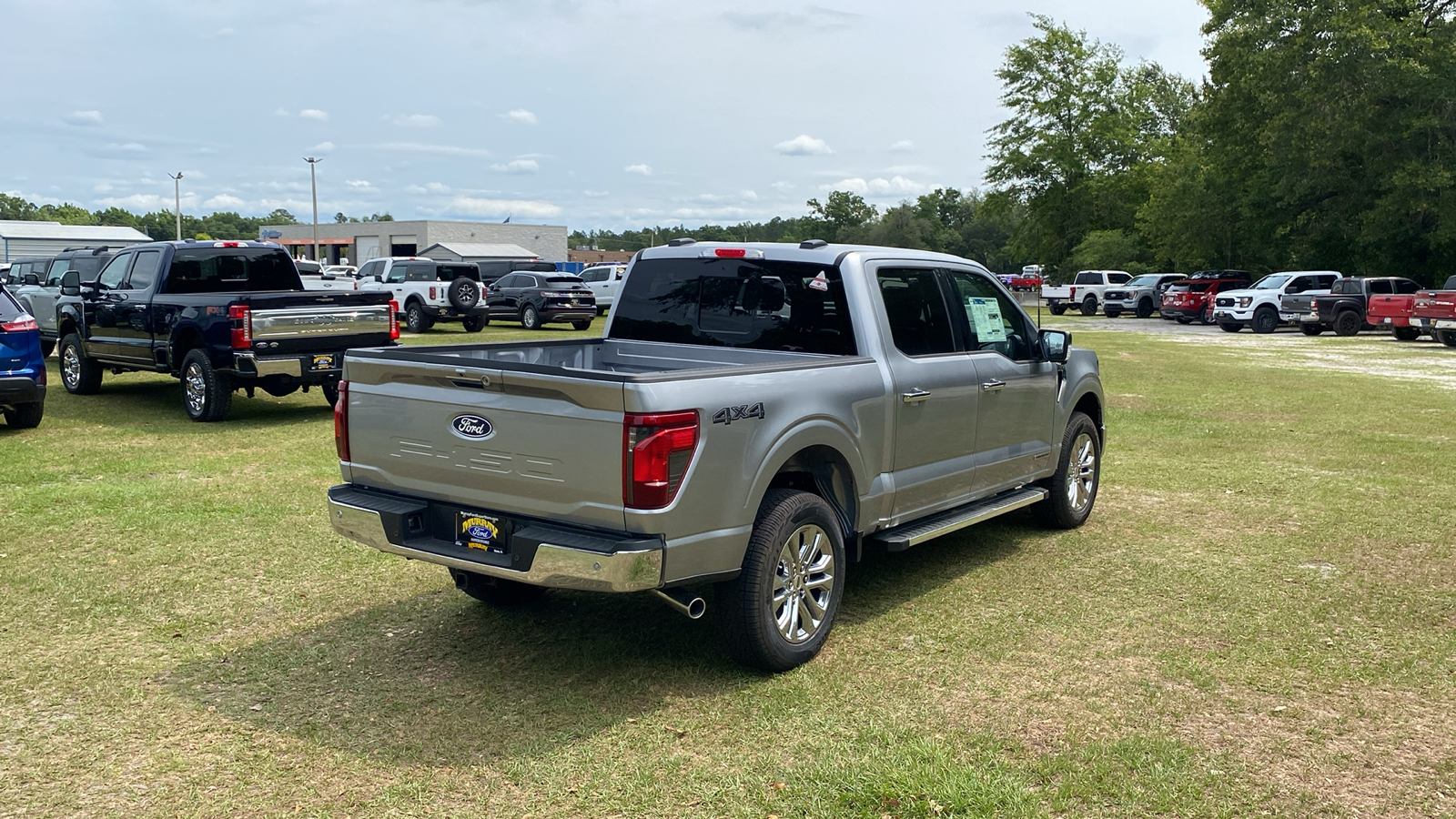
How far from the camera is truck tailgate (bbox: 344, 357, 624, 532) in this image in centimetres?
456

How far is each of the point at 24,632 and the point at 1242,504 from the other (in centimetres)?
781

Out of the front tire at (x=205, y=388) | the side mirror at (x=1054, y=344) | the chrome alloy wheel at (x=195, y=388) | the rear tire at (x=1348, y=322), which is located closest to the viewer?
the side mirror at (x=1054, y=344)

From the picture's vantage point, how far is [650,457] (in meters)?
4.48

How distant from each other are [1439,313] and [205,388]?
2653 centimetres

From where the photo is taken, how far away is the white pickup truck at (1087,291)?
1945 inches

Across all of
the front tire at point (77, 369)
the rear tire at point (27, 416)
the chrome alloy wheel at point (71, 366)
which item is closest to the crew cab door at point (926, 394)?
the rear tire at point (27, 416)

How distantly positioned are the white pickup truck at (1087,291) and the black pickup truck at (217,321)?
40.4m

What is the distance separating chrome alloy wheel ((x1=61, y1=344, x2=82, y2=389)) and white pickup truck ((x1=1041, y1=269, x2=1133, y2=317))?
40.9m

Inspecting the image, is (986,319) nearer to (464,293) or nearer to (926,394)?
(926,394)

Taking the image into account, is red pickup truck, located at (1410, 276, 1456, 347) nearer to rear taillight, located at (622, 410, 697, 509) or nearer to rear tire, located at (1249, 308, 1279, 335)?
rear tire, located at (1249, 308, 1279, 335)

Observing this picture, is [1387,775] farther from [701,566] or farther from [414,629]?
[414,629]

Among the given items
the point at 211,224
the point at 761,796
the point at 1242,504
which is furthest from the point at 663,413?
the point at 211,224

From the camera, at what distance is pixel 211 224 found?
469ft

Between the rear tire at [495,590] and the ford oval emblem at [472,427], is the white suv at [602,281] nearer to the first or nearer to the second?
the rear tire at [495,590]
